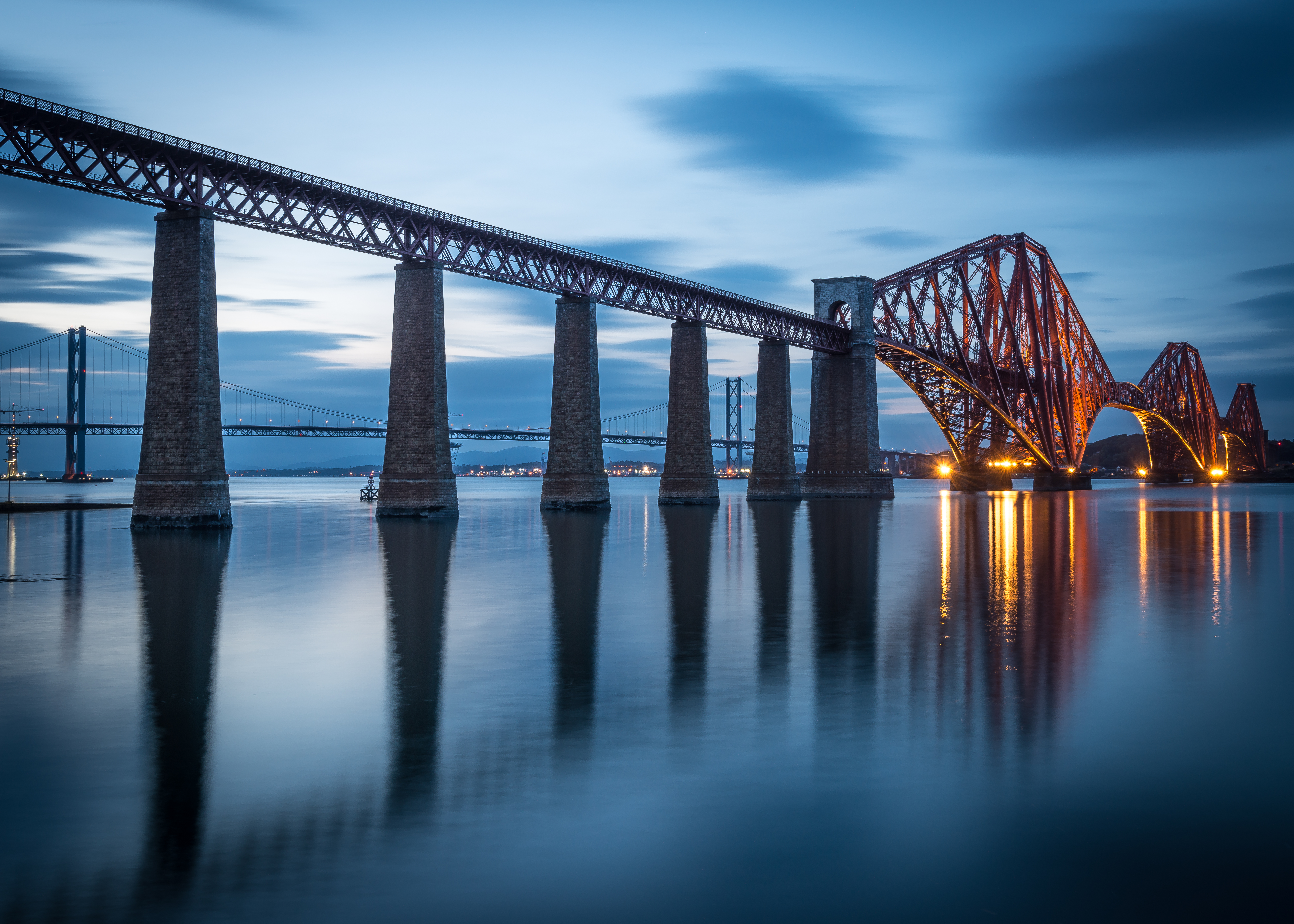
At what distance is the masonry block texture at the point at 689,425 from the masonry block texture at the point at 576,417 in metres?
7.86

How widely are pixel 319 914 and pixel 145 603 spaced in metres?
15.2

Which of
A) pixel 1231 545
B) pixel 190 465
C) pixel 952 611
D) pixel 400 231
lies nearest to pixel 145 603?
pixel 952 611

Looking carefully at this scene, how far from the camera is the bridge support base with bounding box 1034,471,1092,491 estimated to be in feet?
341

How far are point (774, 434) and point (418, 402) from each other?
1440 inches

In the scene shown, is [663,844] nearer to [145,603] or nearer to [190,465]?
[145,603]

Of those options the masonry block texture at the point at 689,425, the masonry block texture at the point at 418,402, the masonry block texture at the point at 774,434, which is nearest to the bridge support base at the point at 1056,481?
the masonry block texture at the point at 774,434

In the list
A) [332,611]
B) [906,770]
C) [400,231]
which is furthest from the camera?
[400,231]

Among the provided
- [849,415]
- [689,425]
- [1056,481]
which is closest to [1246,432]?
[1056,481]

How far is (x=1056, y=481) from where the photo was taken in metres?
104

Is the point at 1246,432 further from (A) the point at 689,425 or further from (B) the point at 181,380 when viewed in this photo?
(B) the point at 181,380

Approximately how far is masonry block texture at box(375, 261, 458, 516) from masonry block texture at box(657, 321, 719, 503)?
20.2m

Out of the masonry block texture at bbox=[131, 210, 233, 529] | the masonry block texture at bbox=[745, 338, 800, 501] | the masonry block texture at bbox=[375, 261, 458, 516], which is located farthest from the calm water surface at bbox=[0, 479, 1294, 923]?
the masonry block texture at bbox=[745, 338, 800, 501]

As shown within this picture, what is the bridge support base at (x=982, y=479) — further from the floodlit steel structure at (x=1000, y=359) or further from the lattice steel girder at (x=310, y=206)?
the lattice steel girder at (x=310, y=206)

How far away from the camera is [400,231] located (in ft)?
150
